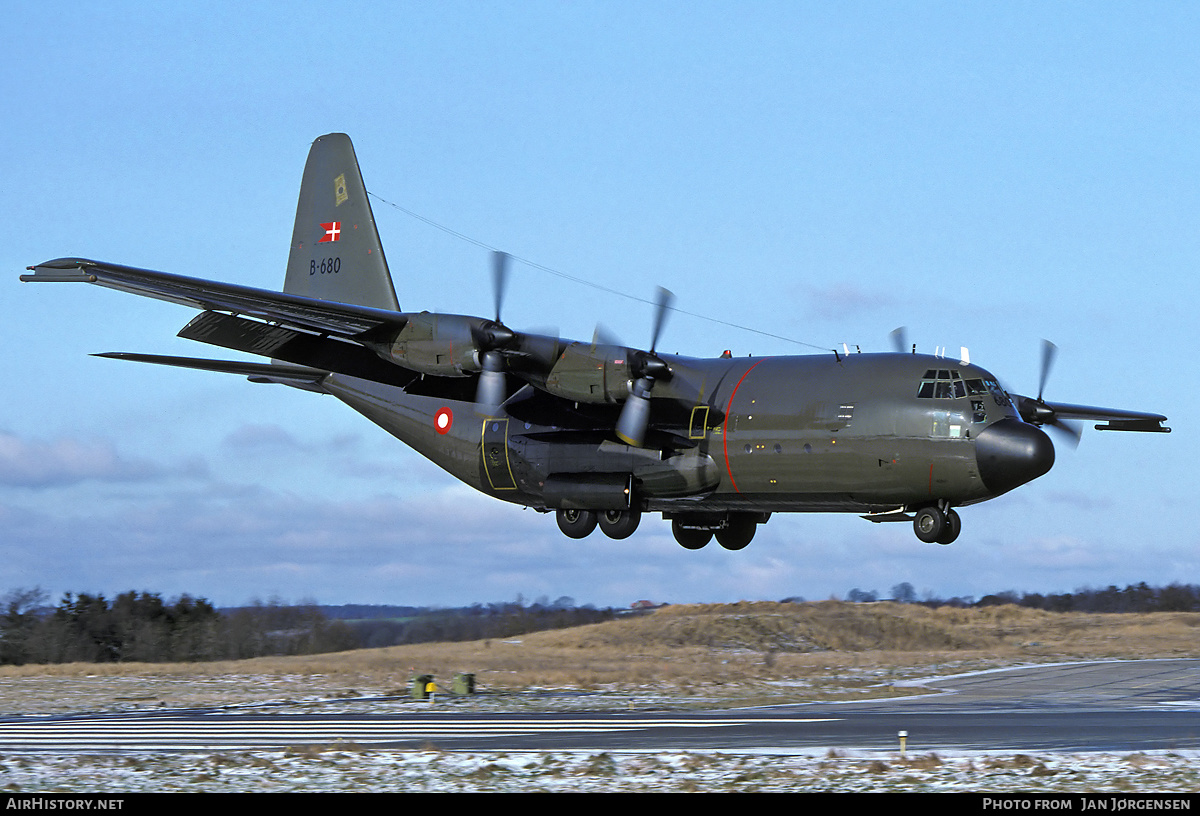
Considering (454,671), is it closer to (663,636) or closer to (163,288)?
(663,636)

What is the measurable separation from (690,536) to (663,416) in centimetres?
449

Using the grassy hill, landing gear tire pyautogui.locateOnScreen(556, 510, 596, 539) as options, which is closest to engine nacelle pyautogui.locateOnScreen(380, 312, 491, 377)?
landing gear tire pyautogui.locateOnScreen(556, 510, 596, 539)

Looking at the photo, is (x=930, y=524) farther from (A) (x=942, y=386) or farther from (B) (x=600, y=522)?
(B) (x=600, y=522)

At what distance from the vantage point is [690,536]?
2806 centimetres

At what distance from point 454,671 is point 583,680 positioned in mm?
3274

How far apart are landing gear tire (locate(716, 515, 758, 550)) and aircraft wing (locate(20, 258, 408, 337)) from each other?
8.80 m

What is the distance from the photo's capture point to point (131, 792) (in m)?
13.5

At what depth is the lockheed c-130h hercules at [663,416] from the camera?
22.1 m

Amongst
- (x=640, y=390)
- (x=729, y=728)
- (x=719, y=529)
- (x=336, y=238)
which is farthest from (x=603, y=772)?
(x=336, y=238)

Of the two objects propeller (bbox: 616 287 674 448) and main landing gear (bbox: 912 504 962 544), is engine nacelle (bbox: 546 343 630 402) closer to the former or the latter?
propeller (bbox: 616 287 674 448)

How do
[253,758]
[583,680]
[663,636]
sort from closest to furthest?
[253,758] → [583,680] → [663,636]

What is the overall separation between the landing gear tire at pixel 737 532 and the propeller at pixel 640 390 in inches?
179

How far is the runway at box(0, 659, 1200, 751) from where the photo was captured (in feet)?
56.4
